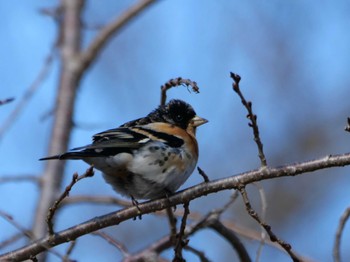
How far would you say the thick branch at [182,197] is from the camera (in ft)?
9.57

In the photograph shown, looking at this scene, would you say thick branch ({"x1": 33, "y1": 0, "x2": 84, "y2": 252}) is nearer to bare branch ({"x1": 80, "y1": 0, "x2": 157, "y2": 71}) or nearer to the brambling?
bare branch ({"x1": 80, "y1": 0, "x2": 157, "y2": 71})

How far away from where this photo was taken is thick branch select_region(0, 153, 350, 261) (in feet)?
9.57

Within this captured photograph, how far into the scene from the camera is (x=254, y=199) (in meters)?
8.95

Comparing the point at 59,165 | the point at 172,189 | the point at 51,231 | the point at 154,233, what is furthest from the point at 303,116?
the point at 51,231

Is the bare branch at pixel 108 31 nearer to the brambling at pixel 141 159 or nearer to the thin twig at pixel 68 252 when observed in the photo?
the brambling at pixel 141 159

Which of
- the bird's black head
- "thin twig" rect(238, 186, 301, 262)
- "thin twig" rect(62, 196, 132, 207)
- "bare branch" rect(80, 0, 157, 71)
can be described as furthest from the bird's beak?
"thin twig" rect(238, 186, 301, 262)

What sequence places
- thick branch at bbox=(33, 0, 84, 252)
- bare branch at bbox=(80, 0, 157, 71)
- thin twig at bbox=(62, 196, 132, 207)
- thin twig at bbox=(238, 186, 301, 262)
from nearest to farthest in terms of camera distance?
thin twig at bbox=(238, 186, 301, 262) < thin twig at bbox=(62, 196, 132, 207) < thick branch at bbox=(33, 0, 84, 252) < bare branch at bbox=(80, 0, 157, 71)

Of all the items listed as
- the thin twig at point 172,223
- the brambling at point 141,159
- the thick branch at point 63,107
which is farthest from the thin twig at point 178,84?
the thick branch at point 63,107

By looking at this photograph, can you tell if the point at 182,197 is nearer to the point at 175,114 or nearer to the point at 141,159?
the point at 141,159

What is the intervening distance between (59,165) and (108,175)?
4.57 feet

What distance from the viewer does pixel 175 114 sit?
458 cm

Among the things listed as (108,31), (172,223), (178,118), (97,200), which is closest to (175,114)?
(178,118)

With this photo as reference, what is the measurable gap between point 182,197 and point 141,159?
2.21ft

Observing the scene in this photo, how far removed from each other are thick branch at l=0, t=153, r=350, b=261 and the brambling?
37 cm
